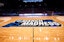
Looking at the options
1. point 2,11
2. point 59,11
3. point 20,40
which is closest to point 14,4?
point 2,11

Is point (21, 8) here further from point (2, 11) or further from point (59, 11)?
point (59, 11)

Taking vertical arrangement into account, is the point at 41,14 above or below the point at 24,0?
below

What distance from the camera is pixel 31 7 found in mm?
3123

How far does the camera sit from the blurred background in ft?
10.1

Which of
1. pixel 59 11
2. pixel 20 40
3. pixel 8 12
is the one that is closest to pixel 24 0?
pixel 8 12

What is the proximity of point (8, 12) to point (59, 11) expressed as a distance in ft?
4.00

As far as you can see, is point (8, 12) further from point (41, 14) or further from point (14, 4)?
point (41, 14)

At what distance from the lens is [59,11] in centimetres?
310

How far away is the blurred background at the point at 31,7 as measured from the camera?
309 centimetres

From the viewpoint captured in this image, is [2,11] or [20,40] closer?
[20,40]

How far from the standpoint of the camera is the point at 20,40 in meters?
1.12

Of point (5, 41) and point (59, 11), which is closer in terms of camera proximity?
point (5, 41)

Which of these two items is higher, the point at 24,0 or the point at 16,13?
the point at 24,0

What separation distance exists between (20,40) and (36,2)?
2066mm
